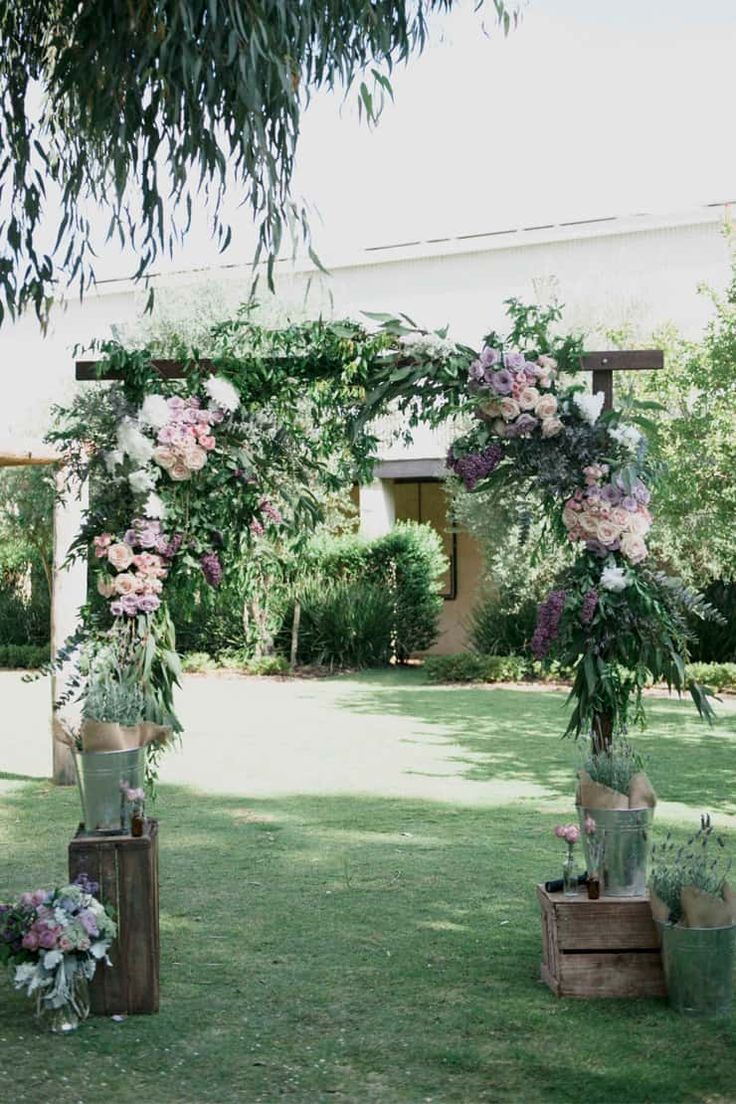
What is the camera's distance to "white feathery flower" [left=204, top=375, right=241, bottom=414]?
531 cm

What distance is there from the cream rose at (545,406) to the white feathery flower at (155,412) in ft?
5.05

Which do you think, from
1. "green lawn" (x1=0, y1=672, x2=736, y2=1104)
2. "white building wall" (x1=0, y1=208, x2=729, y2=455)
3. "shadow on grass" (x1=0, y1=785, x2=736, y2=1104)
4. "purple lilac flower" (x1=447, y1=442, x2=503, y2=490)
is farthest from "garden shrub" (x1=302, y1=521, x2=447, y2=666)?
"purple lilac flower" (x1=447, y1=442, x2=503, y2=490)

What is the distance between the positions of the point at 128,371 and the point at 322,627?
37.4 feet

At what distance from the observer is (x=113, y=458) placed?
5.34 metres

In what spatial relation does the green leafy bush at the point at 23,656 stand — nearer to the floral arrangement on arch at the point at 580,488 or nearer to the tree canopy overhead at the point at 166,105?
the floral arrangement on arch at the point at 580,488

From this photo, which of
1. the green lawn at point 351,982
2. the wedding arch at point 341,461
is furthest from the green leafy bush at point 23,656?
the wedding arch at point 341,461

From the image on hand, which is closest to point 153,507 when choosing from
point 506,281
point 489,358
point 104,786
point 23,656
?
point 104,786

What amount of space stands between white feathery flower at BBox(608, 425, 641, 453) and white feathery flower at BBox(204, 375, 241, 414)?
5.16ft

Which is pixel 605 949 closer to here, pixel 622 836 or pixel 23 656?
pixel 622 836

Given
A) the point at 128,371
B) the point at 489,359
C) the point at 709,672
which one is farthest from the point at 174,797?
the point at 709,672

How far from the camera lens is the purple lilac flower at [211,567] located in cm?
552

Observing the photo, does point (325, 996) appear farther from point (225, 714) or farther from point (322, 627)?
point (322, 627)

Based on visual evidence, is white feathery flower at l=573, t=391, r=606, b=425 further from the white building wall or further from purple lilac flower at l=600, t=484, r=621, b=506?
the white building wall

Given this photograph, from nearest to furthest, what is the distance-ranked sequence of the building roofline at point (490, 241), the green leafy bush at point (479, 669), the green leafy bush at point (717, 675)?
the green leafy bush at point (717, 675) → the green leafy bush at point (479, 669) → the building roofline at point (490, 241)
